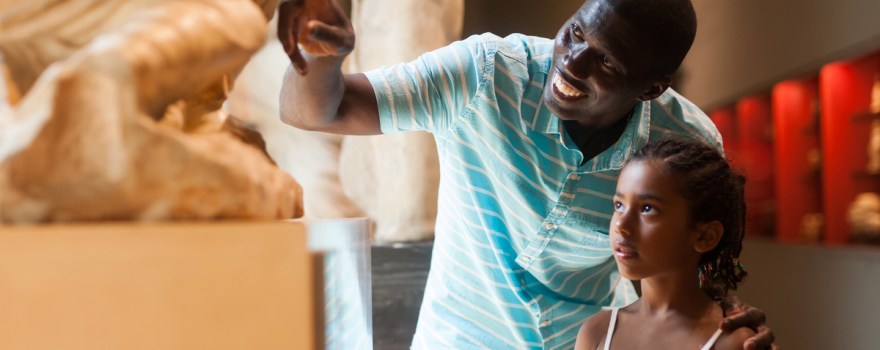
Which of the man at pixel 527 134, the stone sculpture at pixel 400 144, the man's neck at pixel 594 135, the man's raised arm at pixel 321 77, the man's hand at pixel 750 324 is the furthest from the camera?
the stone sculpture at pixel 400 144

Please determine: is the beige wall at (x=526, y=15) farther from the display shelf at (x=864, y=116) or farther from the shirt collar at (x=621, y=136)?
the display shelf at (x=864, y=116)

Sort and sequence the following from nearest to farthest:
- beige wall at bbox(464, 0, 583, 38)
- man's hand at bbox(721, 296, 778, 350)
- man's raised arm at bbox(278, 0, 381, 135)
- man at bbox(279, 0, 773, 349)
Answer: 1. man's raised arm at bbox(278, 0, 381, 135)
2. man's hand at bbox(721, 296, 778, 350)
3. man at bbox(279, 0, 773, 349)
4. beige wall at bbox(464, 0, 583, 38)

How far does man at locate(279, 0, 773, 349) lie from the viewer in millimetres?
1104

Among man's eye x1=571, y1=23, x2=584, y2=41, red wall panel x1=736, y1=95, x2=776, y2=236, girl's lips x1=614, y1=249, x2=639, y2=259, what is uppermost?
man's eye x1=571, y1=23, x2=584, y2=41

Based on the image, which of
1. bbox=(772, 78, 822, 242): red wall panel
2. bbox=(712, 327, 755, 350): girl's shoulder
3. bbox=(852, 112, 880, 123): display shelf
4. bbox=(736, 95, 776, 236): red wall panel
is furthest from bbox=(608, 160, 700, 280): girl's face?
bbox=(736, 95, 776, 236): red wall panel

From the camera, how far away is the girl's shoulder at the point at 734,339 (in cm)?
101

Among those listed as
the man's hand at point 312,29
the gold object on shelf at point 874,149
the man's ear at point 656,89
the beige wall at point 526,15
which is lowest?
the gold object on shelf at point 874,149

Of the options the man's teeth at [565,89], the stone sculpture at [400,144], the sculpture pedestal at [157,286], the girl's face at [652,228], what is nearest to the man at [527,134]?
the man's teeth at [565,89]

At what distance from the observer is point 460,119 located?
120cm

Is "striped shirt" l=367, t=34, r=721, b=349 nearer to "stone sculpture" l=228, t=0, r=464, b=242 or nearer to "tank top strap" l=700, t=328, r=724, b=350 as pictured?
"tank top strap" l=700, t=328, r=724, b=350

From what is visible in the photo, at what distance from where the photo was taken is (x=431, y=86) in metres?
1.16

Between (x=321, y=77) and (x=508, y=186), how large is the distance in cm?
37

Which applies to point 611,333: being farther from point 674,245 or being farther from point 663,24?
point 663,24

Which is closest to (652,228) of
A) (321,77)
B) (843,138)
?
(321,77)
